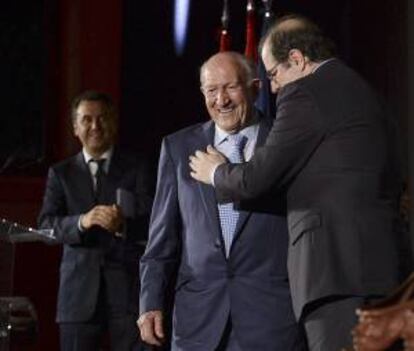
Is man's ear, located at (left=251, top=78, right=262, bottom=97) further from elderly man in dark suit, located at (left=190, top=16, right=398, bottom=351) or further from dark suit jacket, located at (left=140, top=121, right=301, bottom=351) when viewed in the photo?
elderly man in dark suit, located at (left=190, top=16, right=398, bottom=351)

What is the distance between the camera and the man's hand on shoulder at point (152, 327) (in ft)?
8.54

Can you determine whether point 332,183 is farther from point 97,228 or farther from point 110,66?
point 110,66

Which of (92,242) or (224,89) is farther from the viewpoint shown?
(92,242)

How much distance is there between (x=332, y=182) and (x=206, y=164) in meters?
0.35

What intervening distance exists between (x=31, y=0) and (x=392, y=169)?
302 centimetres

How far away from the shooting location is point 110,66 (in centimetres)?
478

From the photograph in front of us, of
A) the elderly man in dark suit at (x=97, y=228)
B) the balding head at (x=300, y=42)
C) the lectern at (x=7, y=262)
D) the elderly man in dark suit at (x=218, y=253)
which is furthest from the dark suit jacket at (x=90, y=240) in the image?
the balding head at (x=300, y=42)

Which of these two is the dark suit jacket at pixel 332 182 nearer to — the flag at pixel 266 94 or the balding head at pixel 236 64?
the balding head at pixel 236 64

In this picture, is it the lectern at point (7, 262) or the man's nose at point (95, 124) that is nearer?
the lectern at point (7, 262)

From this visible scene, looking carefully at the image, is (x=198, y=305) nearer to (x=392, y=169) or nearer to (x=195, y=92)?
(x=392, y=169)

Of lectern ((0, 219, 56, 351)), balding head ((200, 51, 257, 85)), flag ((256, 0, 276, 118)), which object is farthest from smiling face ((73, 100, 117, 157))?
balding head ((200, 51, 257, 85))

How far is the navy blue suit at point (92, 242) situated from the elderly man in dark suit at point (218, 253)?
61cm

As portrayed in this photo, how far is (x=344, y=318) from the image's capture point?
211 cm

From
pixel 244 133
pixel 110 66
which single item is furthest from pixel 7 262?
pixel 110 66
